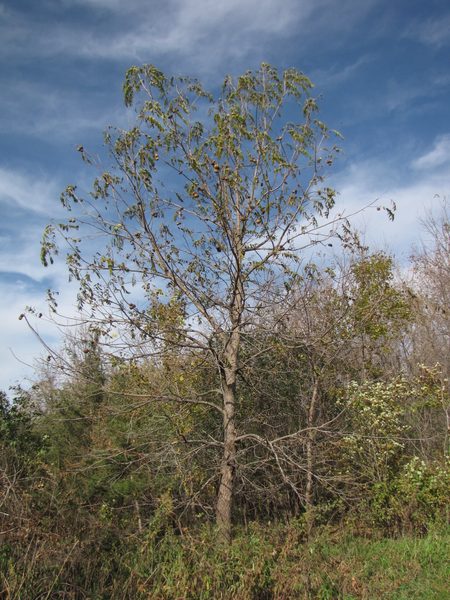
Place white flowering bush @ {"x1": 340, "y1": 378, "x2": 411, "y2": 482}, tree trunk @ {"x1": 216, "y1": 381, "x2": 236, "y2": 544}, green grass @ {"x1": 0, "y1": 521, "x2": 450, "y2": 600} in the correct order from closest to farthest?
green grass @ {"x1": 0, "y1": 521, "x2": 450, "y2": 600}
tree trunk @ {"x1": 216, "y1": 381, "x2": 236, "y2": 544}
white flowering bush @ {"x1": 340, "y1": 378, "x2": 411, "y2": 482}

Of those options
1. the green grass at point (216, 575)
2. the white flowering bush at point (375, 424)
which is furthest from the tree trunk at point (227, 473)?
the white flowering bush at point (375, 424)

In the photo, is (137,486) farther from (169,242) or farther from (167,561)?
(169,242)

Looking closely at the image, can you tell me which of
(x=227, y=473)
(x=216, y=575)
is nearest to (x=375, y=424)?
(x=227, y=473)

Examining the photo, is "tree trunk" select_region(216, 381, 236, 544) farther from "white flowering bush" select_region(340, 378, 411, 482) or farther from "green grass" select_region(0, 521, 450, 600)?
"white flowering bush" select_region(340, 378, 411, 482)

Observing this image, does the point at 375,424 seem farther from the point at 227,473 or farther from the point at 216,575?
the point at 216,575

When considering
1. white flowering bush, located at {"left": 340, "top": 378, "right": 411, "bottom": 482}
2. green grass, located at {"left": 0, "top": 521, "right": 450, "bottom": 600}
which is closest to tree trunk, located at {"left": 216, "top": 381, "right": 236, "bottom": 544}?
green grass, located at {"left": 0, "top": 521, "right": 450, "bottom": 600}

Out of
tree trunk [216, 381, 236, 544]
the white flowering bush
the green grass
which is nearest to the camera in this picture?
the green grass

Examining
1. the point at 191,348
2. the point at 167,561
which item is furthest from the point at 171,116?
the point at 167,561

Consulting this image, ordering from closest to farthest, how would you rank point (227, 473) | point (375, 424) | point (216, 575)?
point (216, 575), point (227, 473), point (375, 424)

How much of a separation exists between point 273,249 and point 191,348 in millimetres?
2013

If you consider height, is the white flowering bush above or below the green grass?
above

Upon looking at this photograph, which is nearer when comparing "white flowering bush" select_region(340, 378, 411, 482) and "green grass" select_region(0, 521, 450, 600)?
"green grass" select_region(0, 521, 450, 600)

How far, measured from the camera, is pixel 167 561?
526 cm

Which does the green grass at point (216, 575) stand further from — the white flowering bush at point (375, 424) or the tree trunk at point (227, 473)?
the white flowering bush at point (375, 424)
